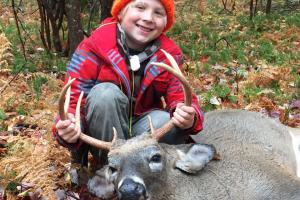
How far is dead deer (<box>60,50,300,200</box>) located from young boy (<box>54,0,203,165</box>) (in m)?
0.37

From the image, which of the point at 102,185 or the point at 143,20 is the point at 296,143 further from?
the point at 102,185

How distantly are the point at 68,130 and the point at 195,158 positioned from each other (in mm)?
883

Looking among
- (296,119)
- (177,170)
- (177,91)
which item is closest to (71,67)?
(177,91)

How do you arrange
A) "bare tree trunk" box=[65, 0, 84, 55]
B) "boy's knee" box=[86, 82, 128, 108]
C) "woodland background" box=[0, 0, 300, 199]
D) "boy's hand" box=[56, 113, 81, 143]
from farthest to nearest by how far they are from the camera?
"bare tree trunk" box=[65, 0, 84, 55], "woodland background" box=[0, 0, 300, 199], "boy's knee" box=[86, 82, 128, 108], "boy's hand" box=[56, 113, 81, 143]

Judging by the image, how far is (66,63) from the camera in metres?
8.26

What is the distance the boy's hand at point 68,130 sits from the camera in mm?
3809

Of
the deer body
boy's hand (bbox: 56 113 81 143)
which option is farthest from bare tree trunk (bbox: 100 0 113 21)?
boy's hand (bbox: 56 113 81 143)

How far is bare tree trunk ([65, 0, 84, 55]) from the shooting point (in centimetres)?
705

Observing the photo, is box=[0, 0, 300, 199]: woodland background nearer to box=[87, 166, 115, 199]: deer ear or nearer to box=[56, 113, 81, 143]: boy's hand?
box=[87, 166, 115, 199]: deer ear

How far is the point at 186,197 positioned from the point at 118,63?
1213mm

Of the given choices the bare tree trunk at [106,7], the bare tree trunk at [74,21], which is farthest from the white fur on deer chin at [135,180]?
the bare tree trunk at [106,7]

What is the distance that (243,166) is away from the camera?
4.11m

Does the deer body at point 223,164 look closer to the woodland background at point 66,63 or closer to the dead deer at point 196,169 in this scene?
the dead deer at point 196,169

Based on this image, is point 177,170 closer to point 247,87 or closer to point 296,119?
point 296,119
